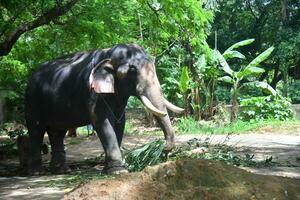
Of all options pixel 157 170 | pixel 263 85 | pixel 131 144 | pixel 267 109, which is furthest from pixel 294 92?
pixel 157 170

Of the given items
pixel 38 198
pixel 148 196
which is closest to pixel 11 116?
pixel 38 198

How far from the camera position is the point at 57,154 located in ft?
30.7

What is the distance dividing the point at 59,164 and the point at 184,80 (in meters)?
9.17

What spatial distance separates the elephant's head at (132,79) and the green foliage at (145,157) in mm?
302

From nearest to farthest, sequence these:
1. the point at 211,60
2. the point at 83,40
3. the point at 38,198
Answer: the point at 38,198, the point at 83,40, the point at 211,60

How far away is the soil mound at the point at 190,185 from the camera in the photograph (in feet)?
13.8

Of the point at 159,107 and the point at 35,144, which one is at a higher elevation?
the point at 159,107

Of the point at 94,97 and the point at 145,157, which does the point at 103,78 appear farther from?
the point at 145,157

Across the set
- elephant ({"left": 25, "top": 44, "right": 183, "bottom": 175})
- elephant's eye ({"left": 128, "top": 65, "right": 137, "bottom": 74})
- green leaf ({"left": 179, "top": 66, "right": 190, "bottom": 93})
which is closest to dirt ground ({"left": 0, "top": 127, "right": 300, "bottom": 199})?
elephant ({"left": 25, "top": 44, "right": 183, "bottom": 175})

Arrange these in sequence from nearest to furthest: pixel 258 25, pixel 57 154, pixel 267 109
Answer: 1. pixel 57 154
2. pixel 267 109
3. pixel 258 25

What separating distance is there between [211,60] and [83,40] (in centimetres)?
697

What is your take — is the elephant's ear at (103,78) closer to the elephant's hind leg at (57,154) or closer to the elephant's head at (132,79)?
the elephant's head at (132,79)

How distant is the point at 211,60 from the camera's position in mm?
18562

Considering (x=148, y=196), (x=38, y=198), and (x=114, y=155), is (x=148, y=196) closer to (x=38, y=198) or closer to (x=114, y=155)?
(x=38, y=198)
